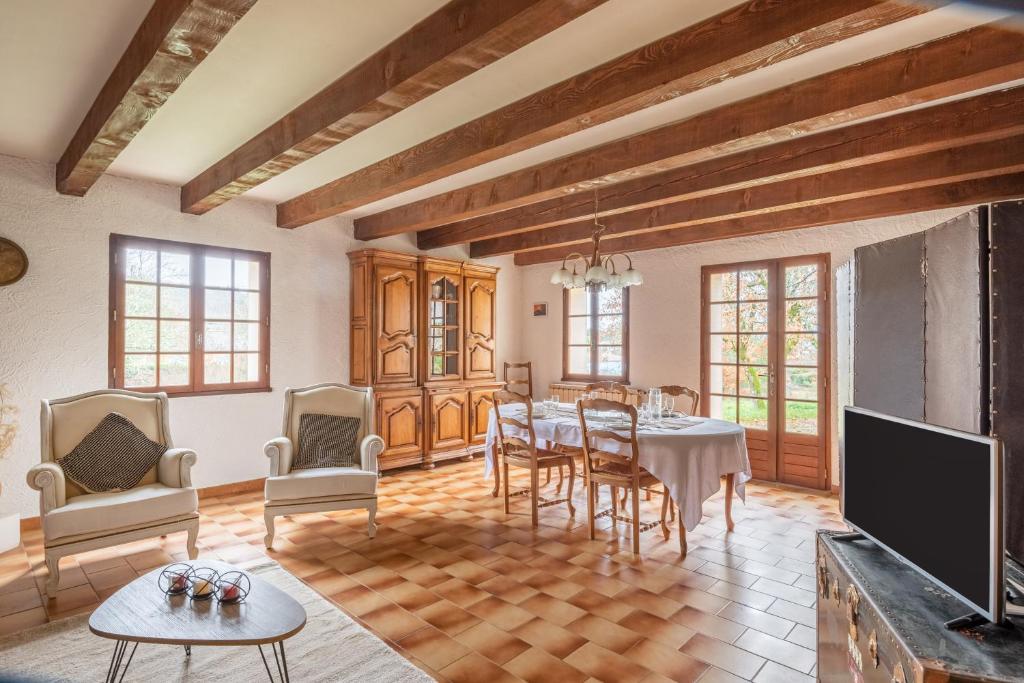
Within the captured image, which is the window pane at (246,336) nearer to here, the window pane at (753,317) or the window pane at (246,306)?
the window pane at (246,306)

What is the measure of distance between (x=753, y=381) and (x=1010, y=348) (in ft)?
11.5

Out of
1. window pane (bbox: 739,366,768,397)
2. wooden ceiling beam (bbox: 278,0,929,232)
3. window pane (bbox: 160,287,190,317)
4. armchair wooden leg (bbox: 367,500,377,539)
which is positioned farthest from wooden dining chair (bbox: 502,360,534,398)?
wooden ceiling beam (bbox: 278,0,929,232)

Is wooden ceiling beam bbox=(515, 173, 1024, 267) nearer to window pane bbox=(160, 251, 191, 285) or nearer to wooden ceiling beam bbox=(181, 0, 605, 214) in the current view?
wooden ceiling beam bbox=(181, 0, 605, 214)

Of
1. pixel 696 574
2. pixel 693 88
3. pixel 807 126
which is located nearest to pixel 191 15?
pixel 693 88

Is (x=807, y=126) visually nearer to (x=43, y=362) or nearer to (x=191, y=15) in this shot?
(x=191, y=15)

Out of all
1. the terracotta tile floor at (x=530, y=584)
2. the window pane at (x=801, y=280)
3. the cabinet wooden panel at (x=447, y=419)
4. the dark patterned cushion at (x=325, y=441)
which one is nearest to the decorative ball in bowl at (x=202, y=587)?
the terracotta tile floor at (x=530, y=584)

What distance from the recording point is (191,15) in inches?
72.8

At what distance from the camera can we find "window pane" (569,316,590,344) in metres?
6.75

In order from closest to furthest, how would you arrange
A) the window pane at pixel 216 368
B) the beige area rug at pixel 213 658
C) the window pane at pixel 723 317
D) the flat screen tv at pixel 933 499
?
the flat screen tv at pixel 933 499 → the beige area rug at pixel 213 658 → the window pane at pixel 216 368 → the window pane at pixel 723 317

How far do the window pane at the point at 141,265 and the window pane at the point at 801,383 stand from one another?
5.51 metres

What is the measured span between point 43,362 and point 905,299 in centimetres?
537

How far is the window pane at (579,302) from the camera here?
675 centimetres

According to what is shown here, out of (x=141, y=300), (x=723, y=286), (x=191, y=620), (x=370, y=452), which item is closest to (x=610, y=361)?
(x=723, y=286)

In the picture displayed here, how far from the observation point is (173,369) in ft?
14.9
